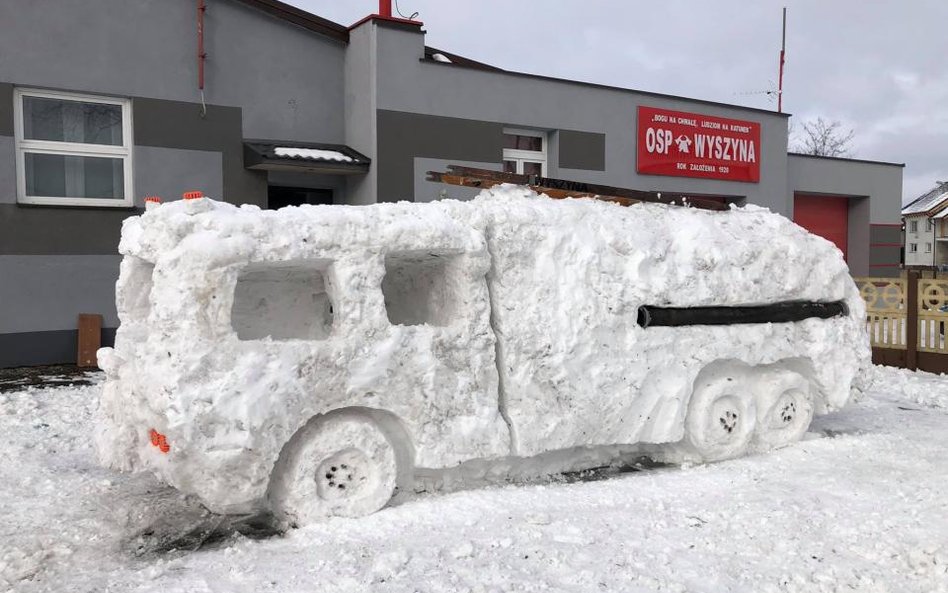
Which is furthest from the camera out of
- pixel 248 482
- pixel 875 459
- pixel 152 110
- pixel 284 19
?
pixel 284 19

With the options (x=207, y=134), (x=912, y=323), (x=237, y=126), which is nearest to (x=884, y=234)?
(x=912, y=323)

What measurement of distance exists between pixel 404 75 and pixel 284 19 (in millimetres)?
1765

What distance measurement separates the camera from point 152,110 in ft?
30.3

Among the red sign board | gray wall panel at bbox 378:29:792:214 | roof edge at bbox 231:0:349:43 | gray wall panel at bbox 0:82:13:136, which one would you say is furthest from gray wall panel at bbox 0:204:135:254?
the red sign board

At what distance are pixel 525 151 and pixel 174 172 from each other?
5150 millimetres

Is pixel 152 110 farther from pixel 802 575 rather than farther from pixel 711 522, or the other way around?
pixel 802 575

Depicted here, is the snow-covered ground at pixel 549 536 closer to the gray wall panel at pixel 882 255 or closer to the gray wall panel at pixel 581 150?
the gray wall panel at pixel 581 150

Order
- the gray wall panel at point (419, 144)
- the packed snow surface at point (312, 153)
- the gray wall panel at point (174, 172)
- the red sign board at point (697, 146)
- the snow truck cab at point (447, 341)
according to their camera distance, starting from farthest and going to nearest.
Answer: the red sign board at point (697, 146) < the gray wall panel at point (419, 144) < the packed snow surface at point (312, 153) < the gray wall panel at point (174, 172) < the snow truck cab at point (447, 341)

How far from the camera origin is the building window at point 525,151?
11523 millimetres

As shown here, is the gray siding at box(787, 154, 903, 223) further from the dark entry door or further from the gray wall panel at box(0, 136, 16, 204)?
the gray wall panel at box(0, 136, 16, 204)

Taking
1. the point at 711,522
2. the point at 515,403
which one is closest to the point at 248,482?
the point at 515,403

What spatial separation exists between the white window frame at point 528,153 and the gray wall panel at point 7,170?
252 inches

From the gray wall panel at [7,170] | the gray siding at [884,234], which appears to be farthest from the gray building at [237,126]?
the gray siding at [884,234]

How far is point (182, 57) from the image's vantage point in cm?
944
